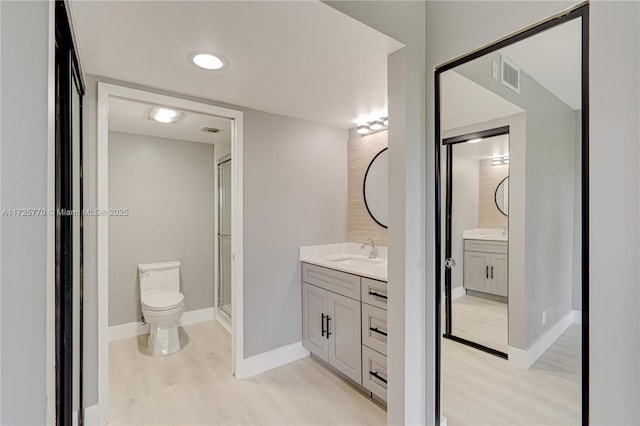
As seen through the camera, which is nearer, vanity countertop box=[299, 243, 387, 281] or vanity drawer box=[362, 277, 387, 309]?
vanity drawer box=[362, 277, 387, 309]

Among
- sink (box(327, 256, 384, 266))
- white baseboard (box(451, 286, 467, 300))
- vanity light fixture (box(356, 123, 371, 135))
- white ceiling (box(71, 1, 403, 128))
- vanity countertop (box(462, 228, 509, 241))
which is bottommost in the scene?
sink (box(327, 256, 384, 266))

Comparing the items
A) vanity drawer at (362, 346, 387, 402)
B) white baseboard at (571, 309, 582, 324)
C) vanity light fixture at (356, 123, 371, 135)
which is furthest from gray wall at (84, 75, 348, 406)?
white baseboard at (571, 309, 582, 324)

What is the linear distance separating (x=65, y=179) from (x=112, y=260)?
2.29 metres

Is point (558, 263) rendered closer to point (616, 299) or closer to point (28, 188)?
point (616, 299)

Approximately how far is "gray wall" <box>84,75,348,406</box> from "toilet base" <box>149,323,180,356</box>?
910 mm

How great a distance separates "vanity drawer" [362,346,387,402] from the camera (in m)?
2.05

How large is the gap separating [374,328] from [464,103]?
148 cm

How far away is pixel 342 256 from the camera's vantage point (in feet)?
9.91

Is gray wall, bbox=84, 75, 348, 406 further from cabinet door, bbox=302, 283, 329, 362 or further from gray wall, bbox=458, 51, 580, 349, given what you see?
gray wall, bbox=458, 51, 580, 349

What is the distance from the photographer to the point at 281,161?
2740 millimetres

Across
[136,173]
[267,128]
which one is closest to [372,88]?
[267,128]

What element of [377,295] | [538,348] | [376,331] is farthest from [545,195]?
[376,331]

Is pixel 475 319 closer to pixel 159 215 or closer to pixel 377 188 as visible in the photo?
pixel 377 188

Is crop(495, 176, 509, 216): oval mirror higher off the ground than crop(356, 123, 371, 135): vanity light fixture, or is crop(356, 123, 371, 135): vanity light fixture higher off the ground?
crop(356, 123, 371, 135): vanity light fixture
